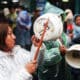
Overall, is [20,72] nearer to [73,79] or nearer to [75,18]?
[73,79]

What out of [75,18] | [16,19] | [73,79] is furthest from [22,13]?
[73,79]

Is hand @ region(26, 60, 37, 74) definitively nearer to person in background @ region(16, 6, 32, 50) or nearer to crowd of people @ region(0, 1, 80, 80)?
crowd of people @ region(0, 1, 80, 80)

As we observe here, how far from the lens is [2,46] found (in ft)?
10.3

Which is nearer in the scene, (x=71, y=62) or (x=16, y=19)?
(x=71, y=62)

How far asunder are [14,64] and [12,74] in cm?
13

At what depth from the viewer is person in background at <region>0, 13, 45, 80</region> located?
3.01 m

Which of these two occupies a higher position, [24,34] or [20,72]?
[20,72]

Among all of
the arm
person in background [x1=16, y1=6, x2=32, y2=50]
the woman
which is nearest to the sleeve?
the woman

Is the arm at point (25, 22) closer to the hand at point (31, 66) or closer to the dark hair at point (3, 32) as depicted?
the dark hair at point (3, 32)

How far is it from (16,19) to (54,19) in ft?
18.1

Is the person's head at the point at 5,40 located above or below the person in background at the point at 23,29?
above

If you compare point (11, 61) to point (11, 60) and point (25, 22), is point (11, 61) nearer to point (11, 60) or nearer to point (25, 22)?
point (11, 60)

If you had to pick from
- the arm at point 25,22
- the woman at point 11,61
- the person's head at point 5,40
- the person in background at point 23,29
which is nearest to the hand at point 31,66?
the woman at point 11,61

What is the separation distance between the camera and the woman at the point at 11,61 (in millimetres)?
3008
